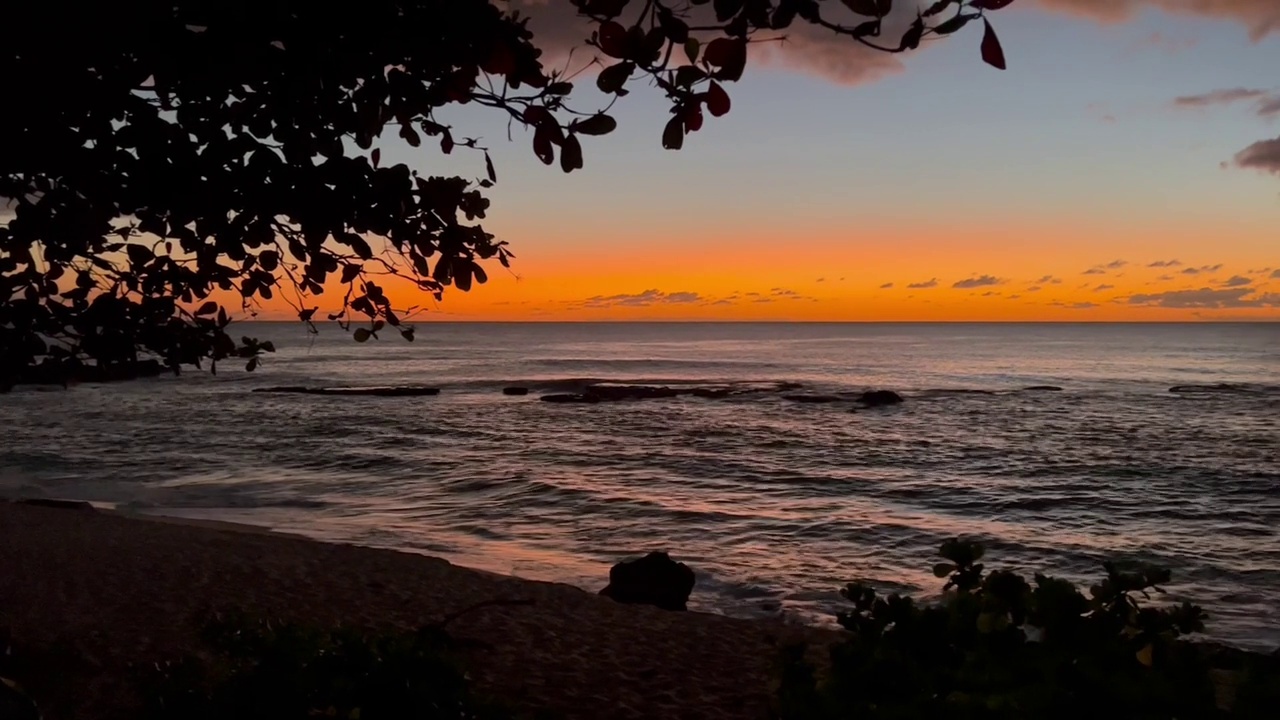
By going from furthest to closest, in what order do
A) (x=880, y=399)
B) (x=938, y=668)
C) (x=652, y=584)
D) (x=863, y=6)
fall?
1. (x=880, y=399)
2. (x=652, y=584)
3. (x=938, y=668)
4. (x=863, y=6)

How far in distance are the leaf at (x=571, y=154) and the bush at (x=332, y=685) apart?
1952 millimetres

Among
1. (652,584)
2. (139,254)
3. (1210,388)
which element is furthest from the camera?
(1210,388)

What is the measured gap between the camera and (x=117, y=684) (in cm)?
716

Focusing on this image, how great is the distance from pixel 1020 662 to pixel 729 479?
21.6 m

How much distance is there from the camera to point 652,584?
11.4 m

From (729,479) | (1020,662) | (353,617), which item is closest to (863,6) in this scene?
(1020,662)

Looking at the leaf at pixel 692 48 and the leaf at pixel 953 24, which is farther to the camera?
the leaf at pixel 692 48

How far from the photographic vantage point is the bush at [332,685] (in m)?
3.45

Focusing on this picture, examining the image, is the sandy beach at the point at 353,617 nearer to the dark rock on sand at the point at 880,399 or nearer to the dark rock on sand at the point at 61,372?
the dark rock on sand at the point at 61,372

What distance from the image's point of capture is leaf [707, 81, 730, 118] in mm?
2605

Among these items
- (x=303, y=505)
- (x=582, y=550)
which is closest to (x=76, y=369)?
(x=582, y=550)

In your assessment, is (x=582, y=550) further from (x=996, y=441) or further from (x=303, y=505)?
(x=996, y=441)

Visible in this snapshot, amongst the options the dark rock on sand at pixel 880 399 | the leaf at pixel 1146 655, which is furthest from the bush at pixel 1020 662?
the dark rock on sand at pixel 880 399

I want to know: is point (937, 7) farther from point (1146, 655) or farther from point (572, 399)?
point (572, 399)
